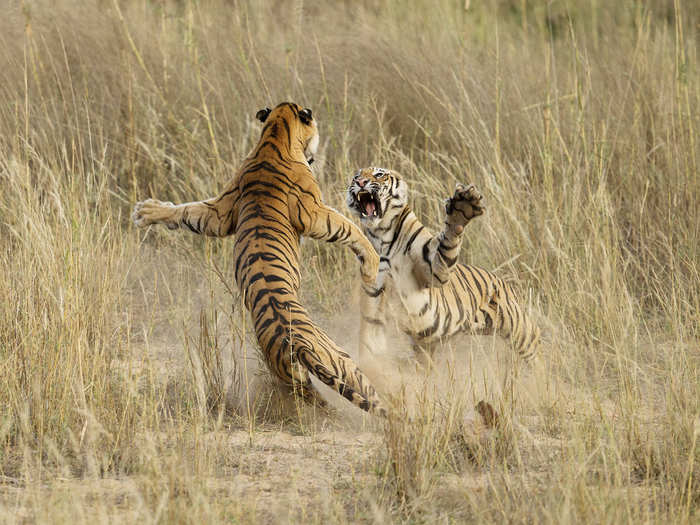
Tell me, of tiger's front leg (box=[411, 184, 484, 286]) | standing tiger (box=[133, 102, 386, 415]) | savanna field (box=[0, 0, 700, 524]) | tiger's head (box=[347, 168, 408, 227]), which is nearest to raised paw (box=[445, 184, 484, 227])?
tiger's front leg (box=[411, 184, 484, 286])

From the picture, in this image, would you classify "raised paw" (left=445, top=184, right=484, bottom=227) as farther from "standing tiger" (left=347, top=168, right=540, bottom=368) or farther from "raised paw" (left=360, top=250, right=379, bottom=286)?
"raised paw" (left=360, top=250, right=379, bottom=286)

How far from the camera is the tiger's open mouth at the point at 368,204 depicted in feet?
12.2

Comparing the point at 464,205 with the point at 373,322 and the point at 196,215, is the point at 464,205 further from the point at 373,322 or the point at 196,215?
the point at 196,215

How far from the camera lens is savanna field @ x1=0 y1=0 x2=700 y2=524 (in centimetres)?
278

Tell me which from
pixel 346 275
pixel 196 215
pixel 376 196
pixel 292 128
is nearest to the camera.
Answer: pixel 376 196

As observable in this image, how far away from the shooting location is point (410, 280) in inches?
150

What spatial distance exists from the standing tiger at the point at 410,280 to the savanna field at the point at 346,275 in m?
0.17

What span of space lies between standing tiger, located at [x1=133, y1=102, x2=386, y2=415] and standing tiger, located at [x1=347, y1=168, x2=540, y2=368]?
0.15 m

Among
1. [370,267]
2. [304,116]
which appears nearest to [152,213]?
[304,116]

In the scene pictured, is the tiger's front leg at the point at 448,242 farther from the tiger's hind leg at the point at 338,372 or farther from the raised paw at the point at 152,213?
the raised paw at the point at 152,213

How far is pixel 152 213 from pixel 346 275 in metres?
1.44

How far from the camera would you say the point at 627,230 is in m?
5.13

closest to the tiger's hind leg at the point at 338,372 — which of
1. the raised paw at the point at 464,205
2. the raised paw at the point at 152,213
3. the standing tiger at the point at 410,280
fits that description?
the standing tiger at the point at 410,280

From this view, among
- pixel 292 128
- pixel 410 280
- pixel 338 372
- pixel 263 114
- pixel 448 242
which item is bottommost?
pixel 338 372
